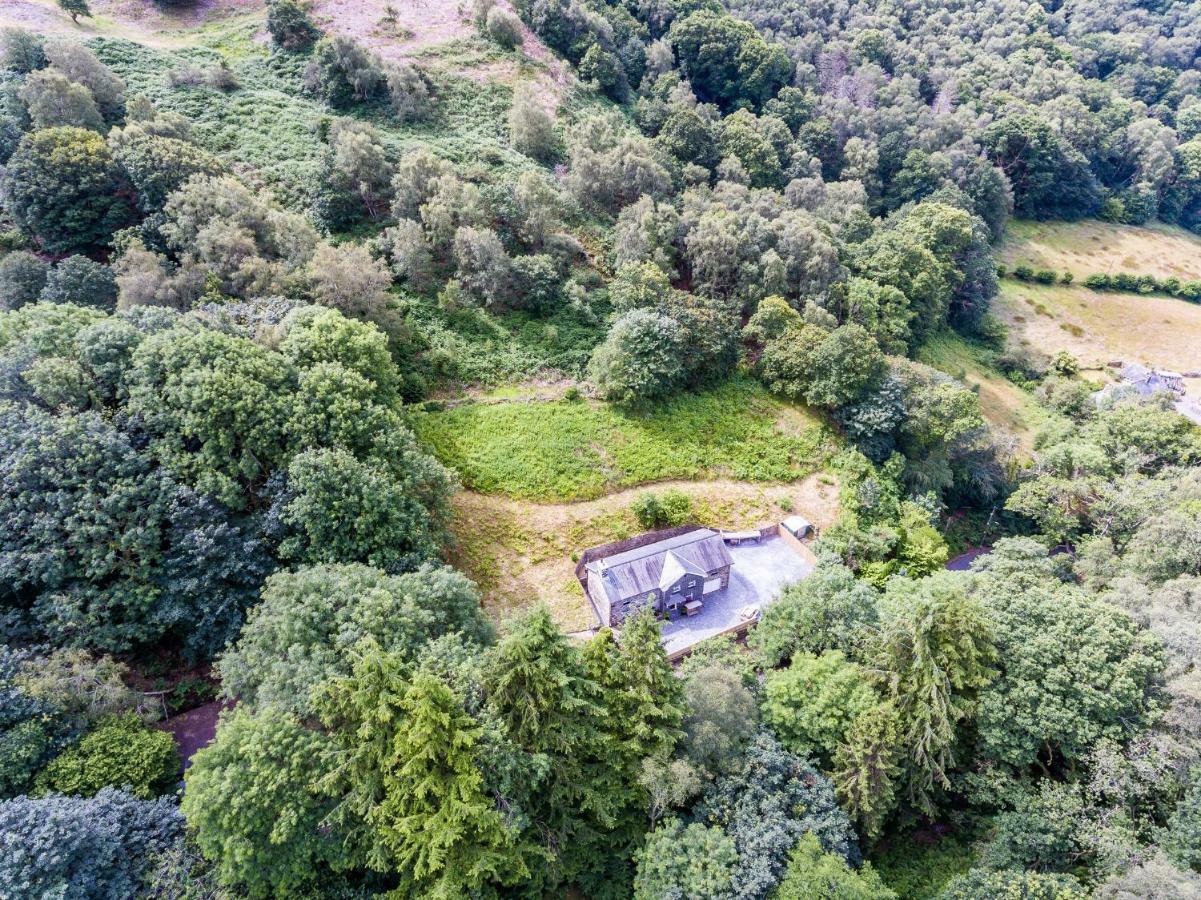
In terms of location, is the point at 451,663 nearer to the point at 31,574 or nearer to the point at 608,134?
the point at 31,574

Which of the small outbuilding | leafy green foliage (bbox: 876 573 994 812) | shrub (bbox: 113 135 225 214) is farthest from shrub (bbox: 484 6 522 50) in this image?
leafy green foliage (bbox: 876 573 994 812)

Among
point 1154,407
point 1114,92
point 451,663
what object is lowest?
point 451,663

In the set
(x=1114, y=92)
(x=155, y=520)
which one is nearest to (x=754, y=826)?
(x=155, y=520)

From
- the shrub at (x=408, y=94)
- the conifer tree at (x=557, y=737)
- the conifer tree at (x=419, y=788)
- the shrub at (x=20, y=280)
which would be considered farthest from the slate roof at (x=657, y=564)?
the shrub at (x=408, y=94)

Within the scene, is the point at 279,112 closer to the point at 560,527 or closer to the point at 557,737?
the point at 560,527

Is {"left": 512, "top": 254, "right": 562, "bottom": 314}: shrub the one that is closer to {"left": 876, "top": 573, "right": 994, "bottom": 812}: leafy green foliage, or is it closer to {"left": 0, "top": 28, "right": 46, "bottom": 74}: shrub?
{"left": 876, "top": 573, "right": 994, "bottom": 812}: leafy green foliage

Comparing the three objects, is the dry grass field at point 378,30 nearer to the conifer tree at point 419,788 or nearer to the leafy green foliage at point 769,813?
the conifer tree at point 419,788
